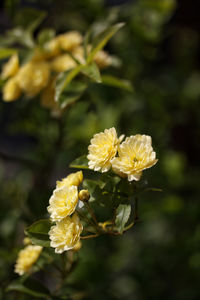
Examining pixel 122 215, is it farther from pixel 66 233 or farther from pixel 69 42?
pixel 69 42

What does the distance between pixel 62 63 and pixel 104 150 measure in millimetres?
432

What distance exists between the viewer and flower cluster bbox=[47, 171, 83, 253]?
0.52 meters

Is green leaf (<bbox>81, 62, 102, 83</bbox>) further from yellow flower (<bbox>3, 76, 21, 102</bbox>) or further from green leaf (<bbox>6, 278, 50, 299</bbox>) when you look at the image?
Answer: green leaf (<bbox>6, 278, 50, 299</bbox>)

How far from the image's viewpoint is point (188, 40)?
1.83m

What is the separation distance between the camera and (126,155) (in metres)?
0.53

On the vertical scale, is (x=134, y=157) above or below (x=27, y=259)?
above

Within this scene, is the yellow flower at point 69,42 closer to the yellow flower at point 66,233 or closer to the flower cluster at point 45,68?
the flower cluster at point 45,68

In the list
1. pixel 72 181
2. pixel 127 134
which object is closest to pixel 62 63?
pixel 72 181

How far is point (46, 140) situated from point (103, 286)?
0.48 metres

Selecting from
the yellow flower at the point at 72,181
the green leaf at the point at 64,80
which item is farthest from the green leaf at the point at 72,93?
the yellow flower at the point at 72,181

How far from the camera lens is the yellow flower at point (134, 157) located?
20.6 inches

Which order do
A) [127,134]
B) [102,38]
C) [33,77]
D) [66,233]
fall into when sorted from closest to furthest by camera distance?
[66,233] → [102,38] → [33,77] → [127,134]

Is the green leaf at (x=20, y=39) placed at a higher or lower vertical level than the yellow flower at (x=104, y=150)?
lower

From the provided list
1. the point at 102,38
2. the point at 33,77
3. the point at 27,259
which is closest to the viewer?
the point at 27,259
